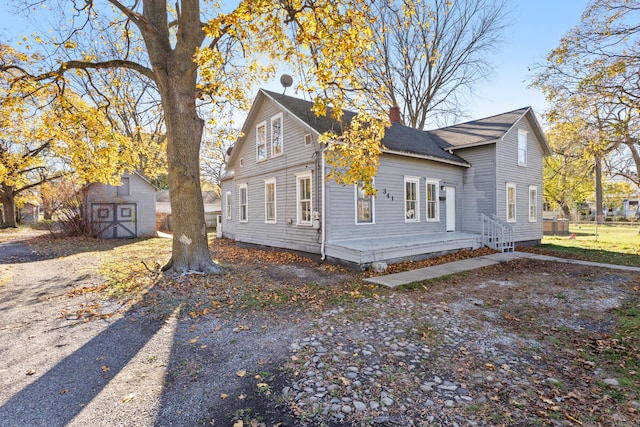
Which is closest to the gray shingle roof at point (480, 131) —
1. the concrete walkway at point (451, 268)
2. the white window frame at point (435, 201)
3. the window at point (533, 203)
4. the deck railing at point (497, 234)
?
the white window frame at point (435, 201)

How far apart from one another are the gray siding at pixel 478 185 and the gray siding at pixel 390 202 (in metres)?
0.35

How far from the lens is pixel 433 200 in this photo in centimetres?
1316

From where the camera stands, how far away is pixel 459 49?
2358 centimetres

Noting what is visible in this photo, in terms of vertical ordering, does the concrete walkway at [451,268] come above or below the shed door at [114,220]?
below

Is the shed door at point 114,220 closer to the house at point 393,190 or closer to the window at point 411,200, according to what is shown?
the house at point 393,190

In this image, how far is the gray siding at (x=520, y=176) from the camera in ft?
44.7

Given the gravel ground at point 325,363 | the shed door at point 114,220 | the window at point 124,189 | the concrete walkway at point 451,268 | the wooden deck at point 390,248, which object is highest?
the window at point 124,189

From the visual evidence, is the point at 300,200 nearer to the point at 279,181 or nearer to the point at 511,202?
the point at 279,181

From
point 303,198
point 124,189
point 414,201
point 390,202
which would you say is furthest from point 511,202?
point 124,189

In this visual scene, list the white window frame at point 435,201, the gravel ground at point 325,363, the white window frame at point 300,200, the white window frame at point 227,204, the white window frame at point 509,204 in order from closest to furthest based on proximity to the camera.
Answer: the gravel ground at point 325,363, the white window frame at point 300,200, the white window frame at point 435,201, the white window frame at point 509,204, the white window frame at point 227,204

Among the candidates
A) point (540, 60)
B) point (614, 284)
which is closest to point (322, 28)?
point (614, 284)

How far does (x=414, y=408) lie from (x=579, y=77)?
1393 centimetres

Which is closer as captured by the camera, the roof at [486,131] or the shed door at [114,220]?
the roof at [486,131]

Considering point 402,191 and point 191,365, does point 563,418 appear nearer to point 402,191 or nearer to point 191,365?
point 191,365
